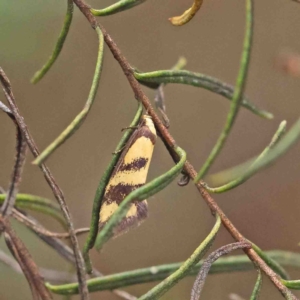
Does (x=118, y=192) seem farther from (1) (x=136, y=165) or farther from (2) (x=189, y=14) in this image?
(2) (x=189, y=14)

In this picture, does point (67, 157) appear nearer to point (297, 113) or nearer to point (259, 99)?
point (259, 99)

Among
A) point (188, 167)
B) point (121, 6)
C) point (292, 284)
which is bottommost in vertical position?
point (292, 284)

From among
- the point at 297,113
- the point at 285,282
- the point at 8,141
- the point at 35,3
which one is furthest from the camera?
the point at 297,113

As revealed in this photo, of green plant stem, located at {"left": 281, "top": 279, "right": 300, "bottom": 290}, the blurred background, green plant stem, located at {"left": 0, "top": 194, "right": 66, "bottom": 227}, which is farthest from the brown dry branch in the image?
the blurred background

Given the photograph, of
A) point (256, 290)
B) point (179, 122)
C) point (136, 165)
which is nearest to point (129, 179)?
point (136, 165)

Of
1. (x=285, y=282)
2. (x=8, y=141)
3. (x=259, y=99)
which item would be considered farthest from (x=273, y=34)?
(x=285, y=282)

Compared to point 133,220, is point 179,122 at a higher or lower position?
higher
